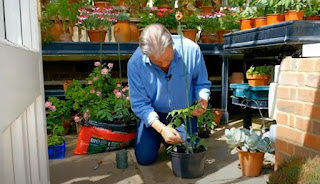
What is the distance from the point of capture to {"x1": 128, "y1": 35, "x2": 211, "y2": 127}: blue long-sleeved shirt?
2.25 metres

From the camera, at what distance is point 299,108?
1616 millimetres

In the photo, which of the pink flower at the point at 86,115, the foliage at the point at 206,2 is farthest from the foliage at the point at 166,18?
the pink flower at the point at 86,115

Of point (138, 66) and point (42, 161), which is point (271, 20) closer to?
point (138, 66)

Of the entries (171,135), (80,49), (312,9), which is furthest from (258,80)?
(80,49)

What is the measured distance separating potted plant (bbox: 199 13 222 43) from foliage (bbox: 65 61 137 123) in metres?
1.41

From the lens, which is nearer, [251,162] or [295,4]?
[251,162]

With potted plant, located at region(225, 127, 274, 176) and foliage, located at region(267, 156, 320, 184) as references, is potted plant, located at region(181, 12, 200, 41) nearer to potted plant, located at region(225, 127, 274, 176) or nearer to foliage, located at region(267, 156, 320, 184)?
potted plant, located at region(225, 127, 274, 176)

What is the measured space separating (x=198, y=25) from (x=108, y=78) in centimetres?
142

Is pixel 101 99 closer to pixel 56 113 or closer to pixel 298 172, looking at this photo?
pixel 56 113

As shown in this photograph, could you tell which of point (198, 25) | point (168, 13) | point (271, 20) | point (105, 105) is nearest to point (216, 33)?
point (198, 25)

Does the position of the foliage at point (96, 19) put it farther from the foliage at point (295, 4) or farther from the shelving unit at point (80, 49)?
the foliage at point (295, 4)

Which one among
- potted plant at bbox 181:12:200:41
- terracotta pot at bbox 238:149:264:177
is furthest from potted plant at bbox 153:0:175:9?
terracotta pot at bbox 238:149:264:177

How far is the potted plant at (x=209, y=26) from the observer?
388 cm

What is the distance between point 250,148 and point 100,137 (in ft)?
4.38
